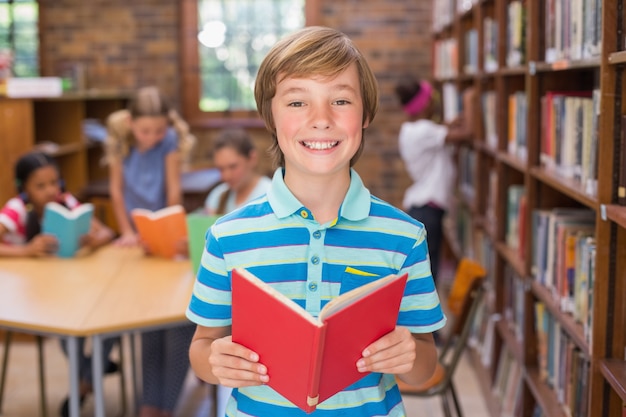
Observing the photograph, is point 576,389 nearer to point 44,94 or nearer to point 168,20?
point 44,94

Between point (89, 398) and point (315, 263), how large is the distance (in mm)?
2869

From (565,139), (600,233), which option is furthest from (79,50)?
(600,233)

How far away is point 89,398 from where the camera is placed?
13.3 ft

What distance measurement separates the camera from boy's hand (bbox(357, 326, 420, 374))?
1401mm

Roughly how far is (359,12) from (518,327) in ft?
13.7

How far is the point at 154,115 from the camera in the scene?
385 centimetres

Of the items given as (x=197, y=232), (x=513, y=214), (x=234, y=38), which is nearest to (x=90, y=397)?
(x=197, y=232)

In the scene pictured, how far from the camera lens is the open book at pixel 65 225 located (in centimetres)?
337

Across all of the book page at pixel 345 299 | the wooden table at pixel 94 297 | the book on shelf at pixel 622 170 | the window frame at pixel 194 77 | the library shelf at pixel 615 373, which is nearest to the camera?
the book page at pixel 345 299

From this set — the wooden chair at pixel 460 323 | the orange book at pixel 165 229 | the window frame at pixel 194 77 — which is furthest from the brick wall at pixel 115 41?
the wooden chair at pixel 460 323

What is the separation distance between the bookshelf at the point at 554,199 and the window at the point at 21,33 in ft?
13.3

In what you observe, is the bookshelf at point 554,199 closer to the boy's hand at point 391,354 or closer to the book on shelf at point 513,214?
the book on shelf at point 513,214

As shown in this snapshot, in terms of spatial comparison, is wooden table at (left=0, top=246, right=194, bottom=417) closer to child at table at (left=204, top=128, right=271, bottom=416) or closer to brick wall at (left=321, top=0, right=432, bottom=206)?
child at table at (left=204, top=128, right=271, bottom=416)

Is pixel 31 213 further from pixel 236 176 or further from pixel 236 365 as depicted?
pixel 236 365
